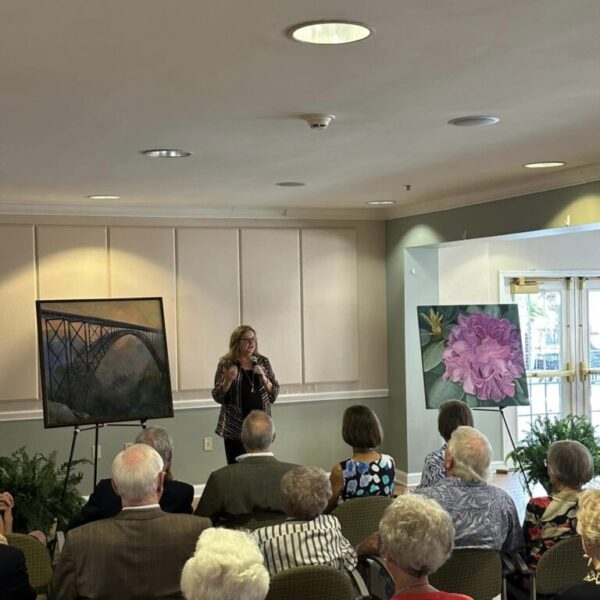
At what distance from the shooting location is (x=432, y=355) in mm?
7031

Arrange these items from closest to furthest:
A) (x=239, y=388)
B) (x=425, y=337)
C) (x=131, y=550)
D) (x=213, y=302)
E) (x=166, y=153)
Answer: (x=131, y=550)
(x=166, y=153)
(x=239, y=388)
(x=425, y=337)
(x=213, y=302)

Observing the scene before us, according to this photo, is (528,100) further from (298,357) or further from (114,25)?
(298,357)

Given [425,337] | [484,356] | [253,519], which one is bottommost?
[253,519]

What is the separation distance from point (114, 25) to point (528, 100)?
1895 mm

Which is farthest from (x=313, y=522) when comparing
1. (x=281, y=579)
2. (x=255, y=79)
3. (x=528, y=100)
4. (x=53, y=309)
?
(x=53, y=309)

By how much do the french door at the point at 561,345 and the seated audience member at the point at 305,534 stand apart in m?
5.97

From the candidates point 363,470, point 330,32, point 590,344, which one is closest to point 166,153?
point 363,470

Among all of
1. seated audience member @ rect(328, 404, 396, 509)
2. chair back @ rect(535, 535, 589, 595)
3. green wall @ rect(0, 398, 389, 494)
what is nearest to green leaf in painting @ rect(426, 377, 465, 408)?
green wall @ rect(0, 398, 389, 494)

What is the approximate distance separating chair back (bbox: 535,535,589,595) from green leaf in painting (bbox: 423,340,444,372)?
376cm

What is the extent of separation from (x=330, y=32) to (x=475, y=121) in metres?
1.55

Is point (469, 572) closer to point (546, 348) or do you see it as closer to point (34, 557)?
point (34, 557)

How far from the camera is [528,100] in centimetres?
363

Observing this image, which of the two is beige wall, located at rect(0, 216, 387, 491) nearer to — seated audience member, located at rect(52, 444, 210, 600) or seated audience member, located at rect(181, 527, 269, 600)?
seated audience member, located at rect(52, 444, 210, 600)

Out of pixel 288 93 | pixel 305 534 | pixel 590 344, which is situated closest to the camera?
pixel 305 534
